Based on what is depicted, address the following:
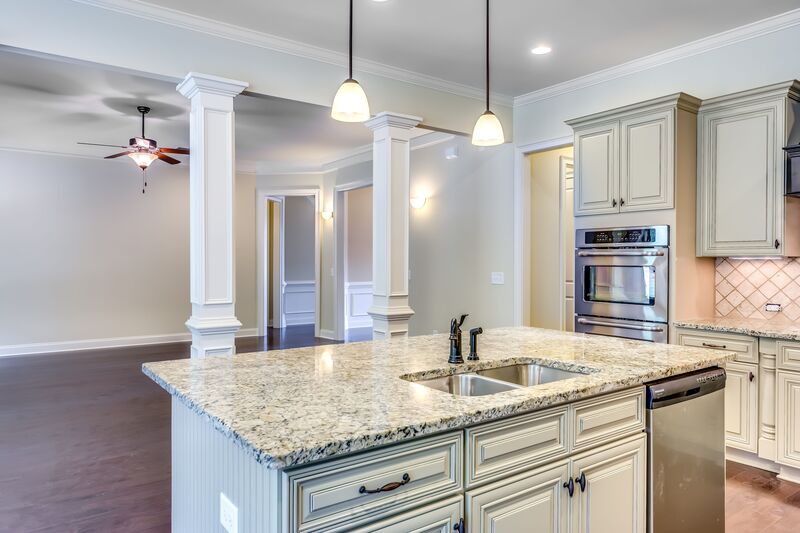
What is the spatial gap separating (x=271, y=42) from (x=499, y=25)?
1599 mm

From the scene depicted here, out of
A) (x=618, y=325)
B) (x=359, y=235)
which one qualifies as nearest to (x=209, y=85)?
(x=618, y=325)

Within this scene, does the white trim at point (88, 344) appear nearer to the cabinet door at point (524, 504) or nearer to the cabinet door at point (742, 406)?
the cabinet door at point (742, 406)

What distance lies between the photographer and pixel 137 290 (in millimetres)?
7746

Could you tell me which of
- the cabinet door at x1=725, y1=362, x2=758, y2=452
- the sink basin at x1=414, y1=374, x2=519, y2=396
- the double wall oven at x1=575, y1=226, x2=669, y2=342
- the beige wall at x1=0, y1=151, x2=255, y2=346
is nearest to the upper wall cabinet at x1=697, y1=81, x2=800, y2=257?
the double wall oven at x1=575, y1=226, x2=669, y2=342

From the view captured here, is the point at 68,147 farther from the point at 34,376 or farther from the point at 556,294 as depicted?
the point at 556,294

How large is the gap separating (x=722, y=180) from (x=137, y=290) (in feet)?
24.4

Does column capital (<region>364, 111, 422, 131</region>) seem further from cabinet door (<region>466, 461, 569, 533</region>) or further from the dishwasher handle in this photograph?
cabinet door (<region>466, 461, 569, 533</region>)

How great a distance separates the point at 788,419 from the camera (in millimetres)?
3008

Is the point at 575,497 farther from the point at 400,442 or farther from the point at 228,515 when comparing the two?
the point at 228,515

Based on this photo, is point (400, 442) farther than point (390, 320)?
No

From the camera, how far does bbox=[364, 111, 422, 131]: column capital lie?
14.0 ft

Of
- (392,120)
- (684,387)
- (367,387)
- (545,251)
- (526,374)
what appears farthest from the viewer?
(545,251)

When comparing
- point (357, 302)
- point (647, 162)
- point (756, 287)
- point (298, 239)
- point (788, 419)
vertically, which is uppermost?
point (647, 162)

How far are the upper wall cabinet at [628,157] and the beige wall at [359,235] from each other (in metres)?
5.19
